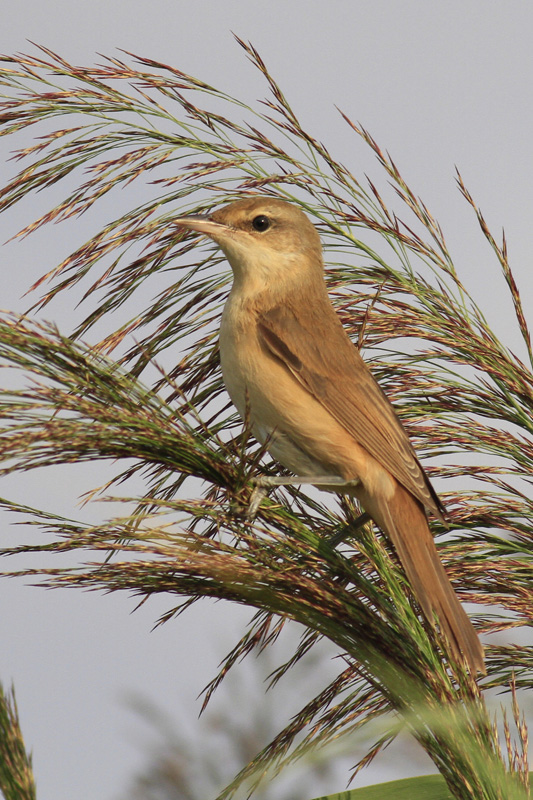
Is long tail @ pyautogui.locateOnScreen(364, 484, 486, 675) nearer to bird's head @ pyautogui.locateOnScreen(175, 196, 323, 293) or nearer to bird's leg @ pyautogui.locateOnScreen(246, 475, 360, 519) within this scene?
bird's leg @ pyautogui.locateOnScreen(246, 475, 360, 519)

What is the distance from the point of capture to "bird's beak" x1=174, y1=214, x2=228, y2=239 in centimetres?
306

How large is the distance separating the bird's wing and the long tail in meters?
0.06

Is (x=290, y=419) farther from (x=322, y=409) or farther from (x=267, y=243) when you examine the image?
(x=267, y=243)

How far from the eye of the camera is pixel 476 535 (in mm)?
2902

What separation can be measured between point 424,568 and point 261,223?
152cm

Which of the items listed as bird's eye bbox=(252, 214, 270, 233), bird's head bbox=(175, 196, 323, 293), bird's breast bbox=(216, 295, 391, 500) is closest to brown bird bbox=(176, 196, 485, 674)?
bird's breast bbox=(216, 295, 391, 500)

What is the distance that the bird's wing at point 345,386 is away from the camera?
2.96 meters

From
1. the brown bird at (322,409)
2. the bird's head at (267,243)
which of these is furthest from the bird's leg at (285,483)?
the bird's head at (267,243)

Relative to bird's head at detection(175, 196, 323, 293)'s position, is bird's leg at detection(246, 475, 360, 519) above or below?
below

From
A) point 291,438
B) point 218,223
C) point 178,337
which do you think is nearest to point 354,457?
point 291,438

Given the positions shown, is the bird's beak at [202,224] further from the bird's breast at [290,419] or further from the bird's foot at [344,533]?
the bird's foot at [344,533]

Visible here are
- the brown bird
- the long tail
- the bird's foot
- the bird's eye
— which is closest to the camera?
the long tail

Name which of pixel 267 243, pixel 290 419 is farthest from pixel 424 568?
pixel 267 243

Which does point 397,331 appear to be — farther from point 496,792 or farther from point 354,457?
point 496,792
